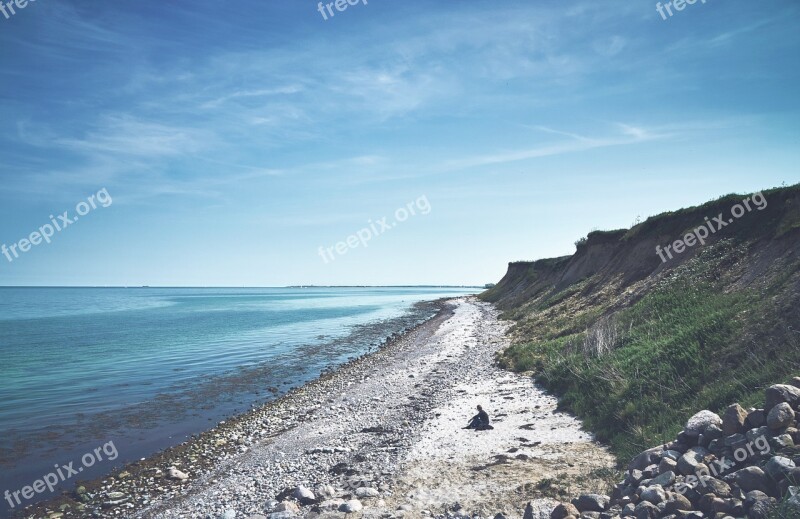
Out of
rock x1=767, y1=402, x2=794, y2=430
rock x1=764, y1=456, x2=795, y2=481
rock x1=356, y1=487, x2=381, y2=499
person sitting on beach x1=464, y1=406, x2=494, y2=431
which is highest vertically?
rock x1=767, y1=402, x2=794, y2=430

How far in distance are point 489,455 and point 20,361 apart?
130 ft

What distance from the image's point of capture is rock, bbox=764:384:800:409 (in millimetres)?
6984

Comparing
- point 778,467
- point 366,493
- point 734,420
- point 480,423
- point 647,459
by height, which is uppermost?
point 734,420

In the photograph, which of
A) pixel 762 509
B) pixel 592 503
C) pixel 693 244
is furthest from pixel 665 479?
pixel 693 244

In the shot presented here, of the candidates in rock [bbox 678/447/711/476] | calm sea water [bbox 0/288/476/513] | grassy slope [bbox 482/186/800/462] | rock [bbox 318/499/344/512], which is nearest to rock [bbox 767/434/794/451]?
rock [bbox 678/447/711/476]

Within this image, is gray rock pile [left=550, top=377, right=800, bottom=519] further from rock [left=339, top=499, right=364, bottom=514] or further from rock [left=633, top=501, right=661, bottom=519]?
rock [left=339, top=499, right=364, bottom=514]

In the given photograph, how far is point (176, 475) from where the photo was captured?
42.2 feet

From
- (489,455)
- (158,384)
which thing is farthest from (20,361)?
(489,455)

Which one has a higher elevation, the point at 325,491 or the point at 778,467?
the point at 778,467

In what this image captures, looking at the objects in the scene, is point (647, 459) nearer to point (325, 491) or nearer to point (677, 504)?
point (677, 504)

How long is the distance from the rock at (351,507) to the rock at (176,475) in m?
6.32

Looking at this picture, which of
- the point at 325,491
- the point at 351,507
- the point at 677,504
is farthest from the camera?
the point at 325,491

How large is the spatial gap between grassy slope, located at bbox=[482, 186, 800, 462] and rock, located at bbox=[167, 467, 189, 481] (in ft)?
40.2

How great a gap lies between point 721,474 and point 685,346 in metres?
7.75
